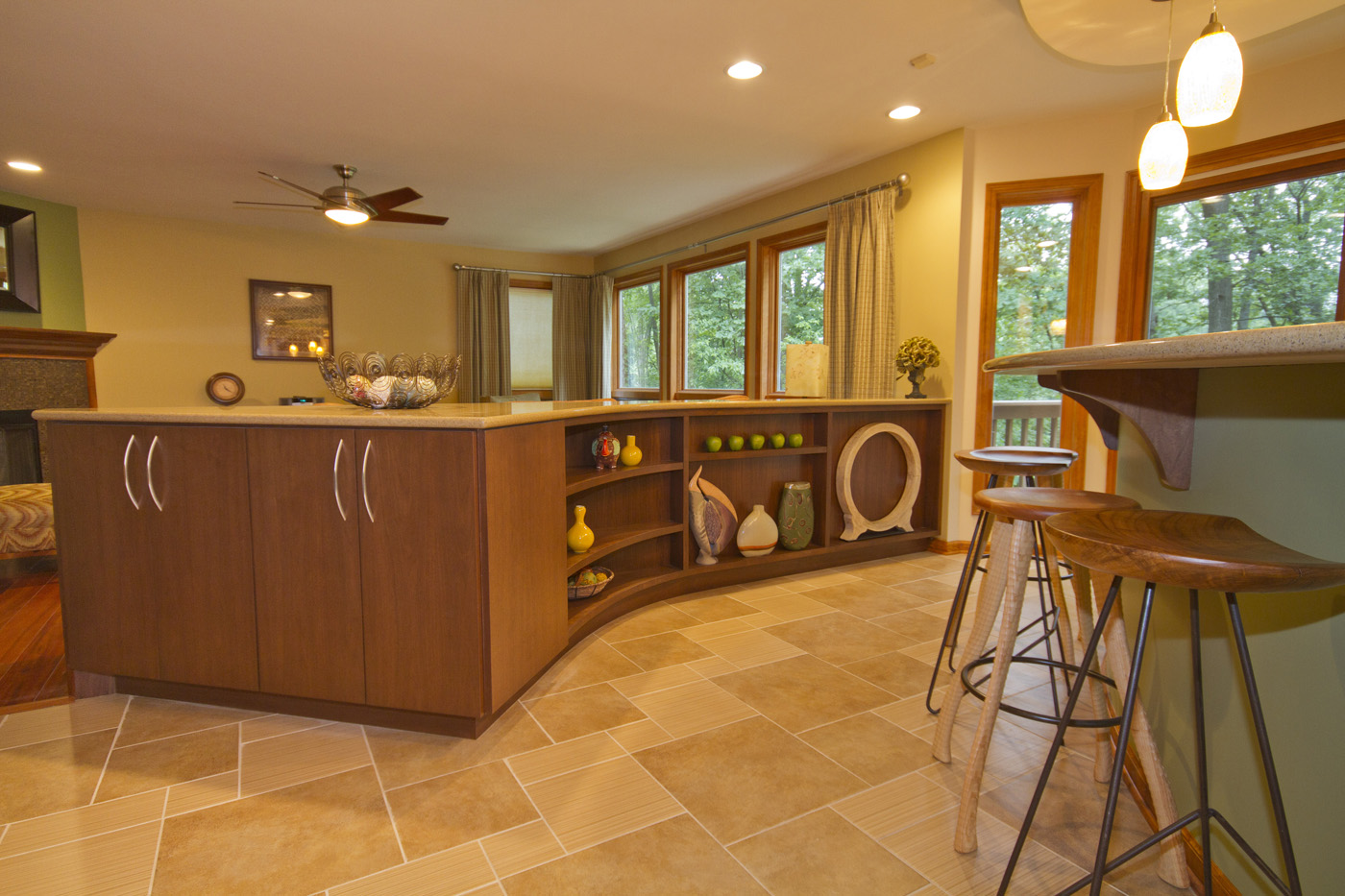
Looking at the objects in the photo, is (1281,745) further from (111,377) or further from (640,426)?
(111,377)

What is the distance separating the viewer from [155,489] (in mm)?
2004

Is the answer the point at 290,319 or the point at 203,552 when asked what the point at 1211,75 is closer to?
the point at 203,552

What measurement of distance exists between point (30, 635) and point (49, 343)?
11.0 ft

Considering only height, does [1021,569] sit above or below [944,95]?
below

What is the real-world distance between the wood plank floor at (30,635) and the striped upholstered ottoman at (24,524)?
0.57ft

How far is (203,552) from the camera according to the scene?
199 centimetres

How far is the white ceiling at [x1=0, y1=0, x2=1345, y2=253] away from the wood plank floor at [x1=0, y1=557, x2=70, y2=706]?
238 centimetres

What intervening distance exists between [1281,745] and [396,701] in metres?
1.95

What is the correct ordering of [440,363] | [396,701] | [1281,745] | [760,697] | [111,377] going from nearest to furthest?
1. [1281,745]
2. [396,701]
3. [760,697]
4. [440,363]
5. [111,377]

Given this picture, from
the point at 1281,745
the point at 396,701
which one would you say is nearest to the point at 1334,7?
the point at 1281,745

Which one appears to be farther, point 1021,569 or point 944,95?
point 944,95

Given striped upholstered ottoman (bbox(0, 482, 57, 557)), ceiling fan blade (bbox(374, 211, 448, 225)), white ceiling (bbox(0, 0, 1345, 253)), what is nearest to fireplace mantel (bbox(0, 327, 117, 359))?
white ceiling (bbox(0, 0, 1345, 253))

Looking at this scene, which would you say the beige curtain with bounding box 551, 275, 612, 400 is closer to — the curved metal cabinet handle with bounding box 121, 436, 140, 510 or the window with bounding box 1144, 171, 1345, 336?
the window with bounding box 1144, 171, 1345, 336

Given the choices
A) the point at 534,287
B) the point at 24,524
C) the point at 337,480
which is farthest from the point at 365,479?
the point at 534,287
